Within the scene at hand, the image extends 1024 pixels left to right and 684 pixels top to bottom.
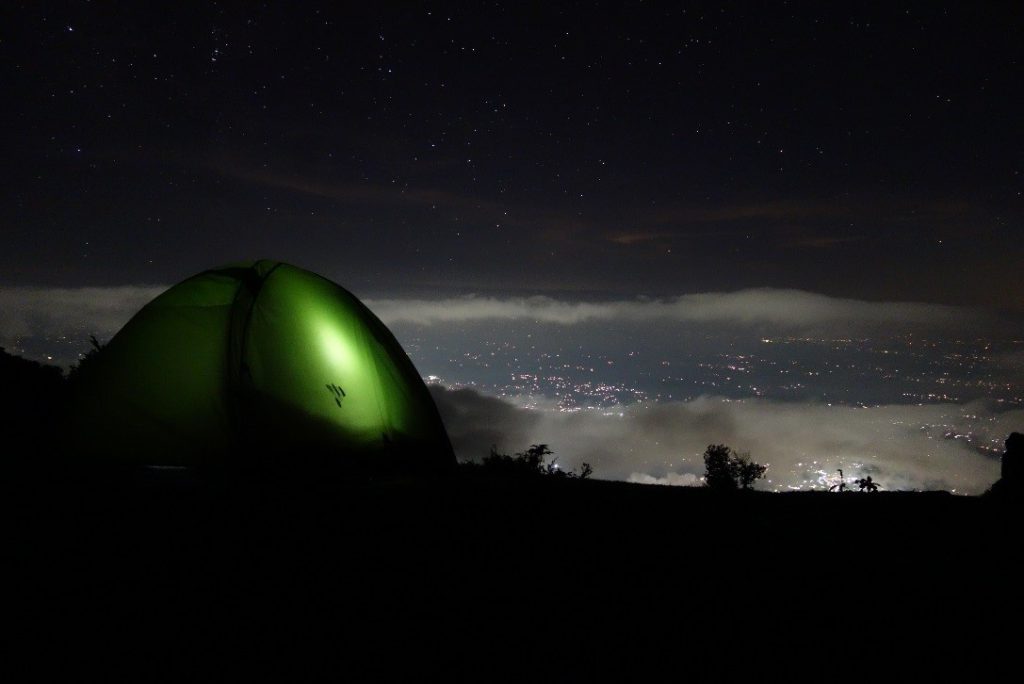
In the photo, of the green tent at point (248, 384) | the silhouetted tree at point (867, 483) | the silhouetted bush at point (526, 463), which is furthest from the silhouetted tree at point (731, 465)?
the green tent at point (248, 384)

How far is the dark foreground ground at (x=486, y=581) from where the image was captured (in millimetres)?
2643

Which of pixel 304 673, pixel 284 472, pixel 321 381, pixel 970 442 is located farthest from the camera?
pixel 970 442

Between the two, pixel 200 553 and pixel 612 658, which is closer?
pixel 612 658

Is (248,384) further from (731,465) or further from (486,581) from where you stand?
(731,465)

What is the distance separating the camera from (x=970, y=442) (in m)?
138

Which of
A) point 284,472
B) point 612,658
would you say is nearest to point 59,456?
point 284,472

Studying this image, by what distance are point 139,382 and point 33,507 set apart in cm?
146

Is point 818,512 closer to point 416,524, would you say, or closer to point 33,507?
point 416,524

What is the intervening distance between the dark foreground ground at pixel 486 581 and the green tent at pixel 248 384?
0.51m

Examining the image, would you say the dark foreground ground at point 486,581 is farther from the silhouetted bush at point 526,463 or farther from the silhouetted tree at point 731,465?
the silhouetted tree at point 731,465

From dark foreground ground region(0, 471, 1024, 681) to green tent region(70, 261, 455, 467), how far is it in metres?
0.51

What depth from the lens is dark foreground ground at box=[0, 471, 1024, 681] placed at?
2643 millimetres

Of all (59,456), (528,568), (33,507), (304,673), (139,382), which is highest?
(139,382)

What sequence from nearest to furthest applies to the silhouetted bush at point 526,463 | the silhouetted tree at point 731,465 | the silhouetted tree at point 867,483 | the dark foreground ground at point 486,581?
the dark foreground ground at point 486,581 → the silhouetted tree at point 867,483 → the silhouetted bush at point 526,463 → the silhouetted tree at point 731,465
